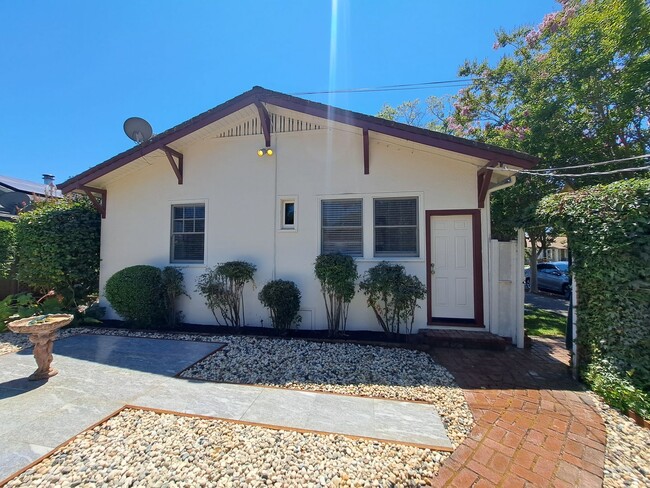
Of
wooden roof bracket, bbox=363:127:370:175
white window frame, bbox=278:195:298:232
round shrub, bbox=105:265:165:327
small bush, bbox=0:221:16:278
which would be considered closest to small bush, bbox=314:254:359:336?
white window frame, bbox=278:195:298:232

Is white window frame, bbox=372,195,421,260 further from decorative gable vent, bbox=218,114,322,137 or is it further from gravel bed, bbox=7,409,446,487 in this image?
gravel bed, bbox=7,409,446,487

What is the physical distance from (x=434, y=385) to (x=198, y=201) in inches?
245

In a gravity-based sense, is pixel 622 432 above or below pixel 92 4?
below

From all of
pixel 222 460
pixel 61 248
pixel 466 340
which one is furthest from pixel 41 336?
pixel 466 340

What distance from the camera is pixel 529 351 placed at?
5.18 m

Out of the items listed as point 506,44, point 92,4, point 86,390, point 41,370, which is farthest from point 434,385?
point 506,44

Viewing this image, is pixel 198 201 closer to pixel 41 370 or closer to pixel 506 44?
pixel 41 370

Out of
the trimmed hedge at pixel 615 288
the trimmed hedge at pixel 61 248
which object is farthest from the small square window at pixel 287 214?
the trimmed hedge at pixel 61 248

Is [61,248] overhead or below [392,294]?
overhead

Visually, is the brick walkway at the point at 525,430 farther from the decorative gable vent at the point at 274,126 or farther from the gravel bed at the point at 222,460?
the decorative gable vent at the point at 274,126

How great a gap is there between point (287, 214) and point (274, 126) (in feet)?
6.72

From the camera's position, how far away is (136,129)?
6898 millimetres

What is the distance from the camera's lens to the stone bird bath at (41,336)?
3.77m

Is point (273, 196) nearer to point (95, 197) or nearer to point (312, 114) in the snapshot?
point (312, 114)
